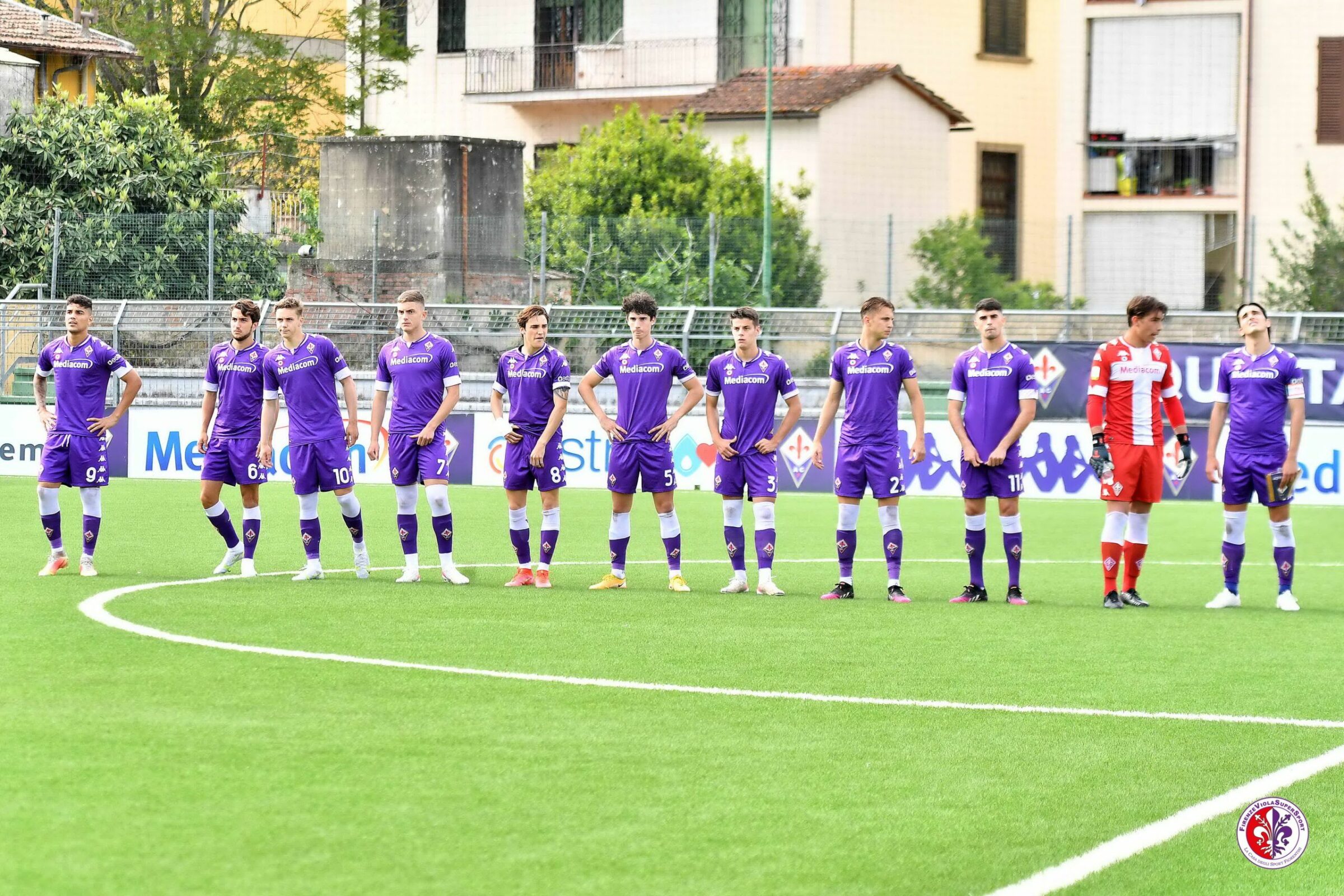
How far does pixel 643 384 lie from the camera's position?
12945mm

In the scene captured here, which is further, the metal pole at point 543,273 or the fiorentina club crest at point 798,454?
the metal pole at point 543,273

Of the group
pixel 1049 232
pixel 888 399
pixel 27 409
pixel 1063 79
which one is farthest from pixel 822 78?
pixel 888 399

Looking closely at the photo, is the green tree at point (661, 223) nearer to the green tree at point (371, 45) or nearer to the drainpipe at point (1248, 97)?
the drainpipe at point (1248, 97)

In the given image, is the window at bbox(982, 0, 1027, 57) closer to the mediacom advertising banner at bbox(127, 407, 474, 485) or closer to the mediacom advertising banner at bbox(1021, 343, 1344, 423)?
the mediacom advertising banner at bbox(1021, 343, 1344, 423)

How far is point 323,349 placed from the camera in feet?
42.7

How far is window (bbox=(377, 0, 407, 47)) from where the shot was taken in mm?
45406

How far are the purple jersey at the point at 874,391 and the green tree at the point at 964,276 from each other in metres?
17.7

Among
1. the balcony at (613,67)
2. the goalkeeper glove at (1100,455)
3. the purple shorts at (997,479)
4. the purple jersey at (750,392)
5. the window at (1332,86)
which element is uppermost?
the balcony at (613,67)

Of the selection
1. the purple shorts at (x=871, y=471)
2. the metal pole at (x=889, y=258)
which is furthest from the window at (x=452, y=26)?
the purple shorts at (x=871, y=471)

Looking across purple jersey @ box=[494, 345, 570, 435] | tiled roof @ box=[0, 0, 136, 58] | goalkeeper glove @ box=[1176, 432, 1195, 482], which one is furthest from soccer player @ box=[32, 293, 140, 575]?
tiled roof @ box=[0, 0, 136, 58]

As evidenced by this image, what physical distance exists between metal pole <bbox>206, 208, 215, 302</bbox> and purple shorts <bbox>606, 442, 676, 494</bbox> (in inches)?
661

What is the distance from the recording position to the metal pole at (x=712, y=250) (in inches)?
1093

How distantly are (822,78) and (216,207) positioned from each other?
1266 centimetres

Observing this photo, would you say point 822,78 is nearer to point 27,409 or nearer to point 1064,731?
point 27,409
